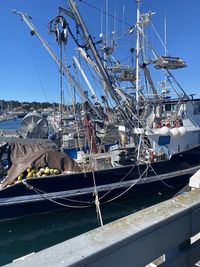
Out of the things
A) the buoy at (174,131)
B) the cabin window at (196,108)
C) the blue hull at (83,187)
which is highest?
the cabin window at (196,108)

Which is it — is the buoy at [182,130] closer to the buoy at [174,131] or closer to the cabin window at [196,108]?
the buoy at [174,131]

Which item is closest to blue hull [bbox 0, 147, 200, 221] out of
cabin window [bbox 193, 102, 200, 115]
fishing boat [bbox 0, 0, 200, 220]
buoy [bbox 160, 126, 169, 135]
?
fishing boat [bbox 0, 0, 200, 220]

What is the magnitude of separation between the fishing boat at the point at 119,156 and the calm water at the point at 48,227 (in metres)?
0.30

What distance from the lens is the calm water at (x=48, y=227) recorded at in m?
7.66

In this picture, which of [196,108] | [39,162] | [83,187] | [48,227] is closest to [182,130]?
[196,108]

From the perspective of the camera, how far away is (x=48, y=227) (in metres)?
8.71

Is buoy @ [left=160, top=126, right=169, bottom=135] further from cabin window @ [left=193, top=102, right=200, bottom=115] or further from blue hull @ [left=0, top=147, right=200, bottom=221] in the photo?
cabin window @ [left=193, top=102, right=200, bottom=115]

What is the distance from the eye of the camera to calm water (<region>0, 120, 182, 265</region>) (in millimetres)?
7664

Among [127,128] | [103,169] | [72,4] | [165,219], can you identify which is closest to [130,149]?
[127,128]

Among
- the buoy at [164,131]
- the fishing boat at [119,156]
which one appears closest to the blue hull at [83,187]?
the fishing boat at [119,156]

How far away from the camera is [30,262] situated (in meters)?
1.44

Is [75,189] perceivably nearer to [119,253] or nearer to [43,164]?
[43,164]

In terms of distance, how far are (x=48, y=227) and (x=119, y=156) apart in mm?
3348

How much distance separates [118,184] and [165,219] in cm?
787
